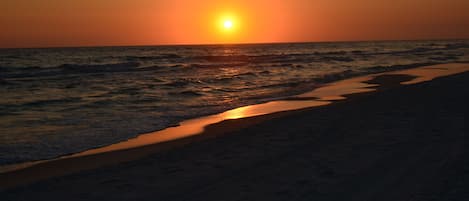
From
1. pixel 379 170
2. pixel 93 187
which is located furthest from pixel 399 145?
pixel 93 187

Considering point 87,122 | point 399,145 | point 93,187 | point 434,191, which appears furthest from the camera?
point 87,122

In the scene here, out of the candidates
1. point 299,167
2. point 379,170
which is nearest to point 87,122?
point 299,167

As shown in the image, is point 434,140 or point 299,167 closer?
point 299,167

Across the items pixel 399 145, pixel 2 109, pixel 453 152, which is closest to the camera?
pixel 453 152

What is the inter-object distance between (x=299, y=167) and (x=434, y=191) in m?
2.04

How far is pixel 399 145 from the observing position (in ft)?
28.3

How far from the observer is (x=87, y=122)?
13242 mm

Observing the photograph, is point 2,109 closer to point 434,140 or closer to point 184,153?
point 184,153

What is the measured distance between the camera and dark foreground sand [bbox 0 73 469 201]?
625cm

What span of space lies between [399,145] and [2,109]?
44.9ft

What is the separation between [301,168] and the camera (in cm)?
735

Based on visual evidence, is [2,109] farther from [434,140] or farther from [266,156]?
[434,140]

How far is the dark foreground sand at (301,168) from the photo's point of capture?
625 cm

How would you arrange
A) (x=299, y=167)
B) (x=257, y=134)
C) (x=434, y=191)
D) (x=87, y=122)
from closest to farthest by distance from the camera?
(x=434, y=191)
(x=299, y=167)
(x=257, y=134)
(x=87, y=122)
